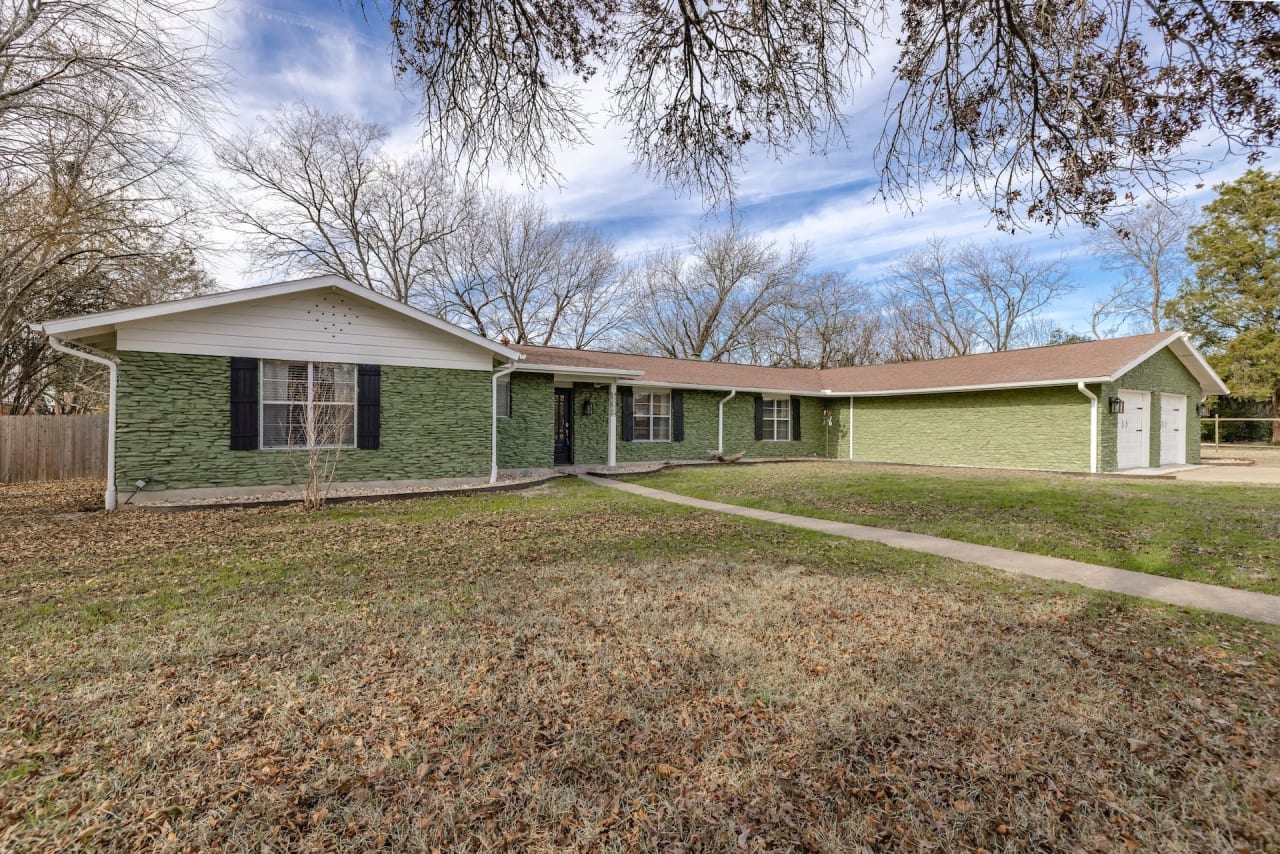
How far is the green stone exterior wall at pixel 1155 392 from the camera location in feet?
44.4

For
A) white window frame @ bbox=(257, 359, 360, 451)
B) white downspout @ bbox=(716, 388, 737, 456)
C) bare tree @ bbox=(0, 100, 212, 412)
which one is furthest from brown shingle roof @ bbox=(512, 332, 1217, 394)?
bare tree @ bbox=(0, 100, 212, 412)

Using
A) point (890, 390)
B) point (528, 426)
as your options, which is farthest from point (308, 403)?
point (890, 390)

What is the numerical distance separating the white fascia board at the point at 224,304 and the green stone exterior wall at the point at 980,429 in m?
13.6

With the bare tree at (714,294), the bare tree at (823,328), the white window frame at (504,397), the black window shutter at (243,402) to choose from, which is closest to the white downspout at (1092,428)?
the white window frame at (504,397)

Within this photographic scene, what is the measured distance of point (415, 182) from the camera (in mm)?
23094

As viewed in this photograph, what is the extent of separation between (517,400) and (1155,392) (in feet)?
56.9

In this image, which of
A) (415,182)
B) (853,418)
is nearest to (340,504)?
(853,418)

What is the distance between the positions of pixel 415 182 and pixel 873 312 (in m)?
25.5

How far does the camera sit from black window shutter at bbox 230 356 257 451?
29.3 feet

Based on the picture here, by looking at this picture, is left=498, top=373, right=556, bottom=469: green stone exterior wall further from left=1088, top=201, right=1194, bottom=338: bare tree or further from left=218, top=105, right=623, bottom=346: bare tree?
left=1088, top=201, right=1194, bottom=338: bare tree

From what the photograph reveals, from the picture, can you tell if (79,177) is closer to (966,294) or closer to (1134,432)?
(1134,432)

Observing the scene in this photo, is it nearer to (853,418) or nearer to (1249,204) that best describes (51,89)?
(853,418)

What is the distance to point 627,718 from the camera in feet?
8.70

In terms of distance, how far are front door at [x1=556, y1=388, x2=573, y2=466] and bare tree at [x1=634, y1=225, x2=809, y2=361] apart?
558 inches
